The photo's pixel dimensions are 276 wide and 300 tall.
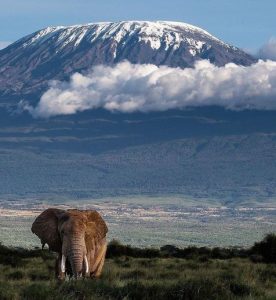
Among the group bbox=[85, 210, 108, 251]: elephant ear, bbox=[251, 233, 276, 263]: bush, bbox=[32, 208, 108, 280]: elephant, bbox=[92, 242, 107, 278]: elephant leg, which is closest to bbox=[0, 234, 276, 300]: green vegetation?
bbox=[251, 233, 276, 263]: bush

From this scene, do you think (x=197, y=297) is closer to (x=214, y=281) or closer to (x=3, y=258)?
(x=214, y=281)

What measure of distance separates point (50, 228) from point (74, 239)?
1.55 meters

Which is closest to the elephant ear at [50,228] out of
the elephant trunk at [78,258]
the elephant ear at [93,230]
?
the elephant ear at [93,230]

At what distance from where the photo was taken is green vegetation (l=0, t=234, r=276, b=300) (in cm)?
1698

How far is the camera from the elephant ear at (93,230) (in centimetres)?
1956

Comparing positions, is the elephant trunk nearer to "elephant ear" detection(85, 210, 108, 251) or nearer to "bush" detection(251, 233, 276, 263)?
"elephant ear" detection(85, 210, 108, 251)

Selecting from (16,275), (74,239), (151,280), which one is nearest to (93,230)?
(74,239)

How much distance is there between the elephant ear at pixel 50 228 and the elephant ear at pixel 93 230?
0.61 meters

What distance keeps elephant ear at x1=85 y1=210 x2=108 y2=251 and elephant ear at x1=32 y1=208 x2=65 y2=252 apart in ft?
2.02

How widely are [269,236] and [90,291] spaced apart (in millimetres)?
19003

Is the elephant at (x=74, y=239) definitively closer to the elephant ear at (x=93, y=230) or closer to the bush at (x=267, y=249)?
the elephant ear at (x=93, y=230)

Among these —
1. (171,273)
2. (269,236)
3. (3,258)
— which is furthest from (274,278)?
(269,236)

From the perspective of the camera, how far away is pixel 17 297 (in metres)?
16.3

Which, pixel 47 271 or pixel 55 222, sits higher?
pixel 55 222
